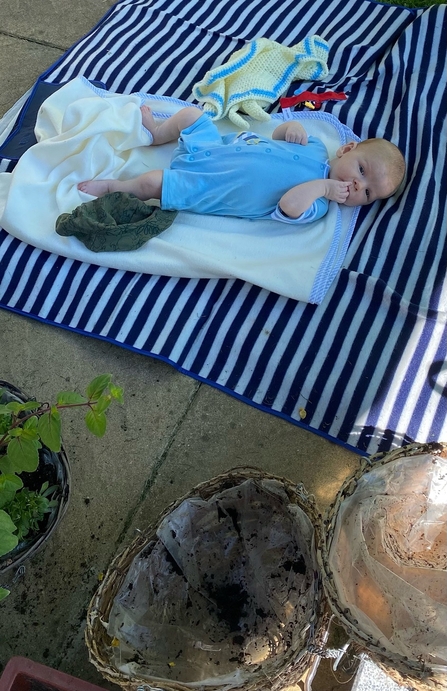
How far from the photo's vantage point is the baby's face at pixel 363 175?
194 centimetres

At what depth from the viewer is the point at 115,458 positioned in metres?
1.79

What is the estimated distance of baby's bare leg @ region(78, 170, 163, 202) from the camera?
2.00 meters

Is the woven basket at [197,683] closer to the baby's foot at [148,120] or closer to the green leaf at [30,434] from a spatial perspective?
the green leaf at [30,434]

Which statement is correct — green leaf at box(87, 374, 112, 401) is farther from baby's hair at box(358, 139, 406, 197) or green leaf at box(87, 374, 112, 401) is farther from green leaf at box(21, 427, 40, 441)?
baby's hair at box(358, 139, 406, 197)

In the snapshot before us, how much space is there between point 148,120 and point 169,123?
0.08 m

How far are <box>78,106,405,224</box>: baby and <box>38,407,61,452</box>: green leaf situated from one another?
1.10 m

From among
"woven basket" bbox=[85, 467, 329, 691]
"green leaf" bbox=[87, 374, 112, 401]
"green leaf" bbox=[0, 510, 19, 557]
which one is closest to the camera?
"green leaf" bbox=[0, 510, 19, 557]

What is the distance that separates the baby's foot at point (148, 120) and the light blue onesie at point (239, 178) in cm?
18

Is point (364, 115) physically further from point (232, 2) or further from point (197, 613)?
point (197, 613)

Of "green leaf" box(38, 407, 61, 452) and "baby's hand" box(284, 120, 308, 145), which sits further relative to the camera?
"baby's hand" box(284, 120, 308, 145)

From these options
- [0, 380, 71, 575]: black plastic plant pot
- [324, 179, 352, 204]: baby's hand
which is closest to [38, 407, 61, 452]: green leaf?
[0, 380, 71, 575]: black plastic plant pot

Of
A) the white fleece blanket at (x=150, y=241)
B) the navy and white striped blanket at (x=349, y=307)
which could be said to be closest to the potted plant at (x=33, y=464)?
the navy and white striped blanket at (x=349, y=307)

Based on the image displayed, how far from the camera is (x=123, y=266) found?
196 cm

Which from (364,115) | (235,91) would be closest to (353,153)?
(364,115)
